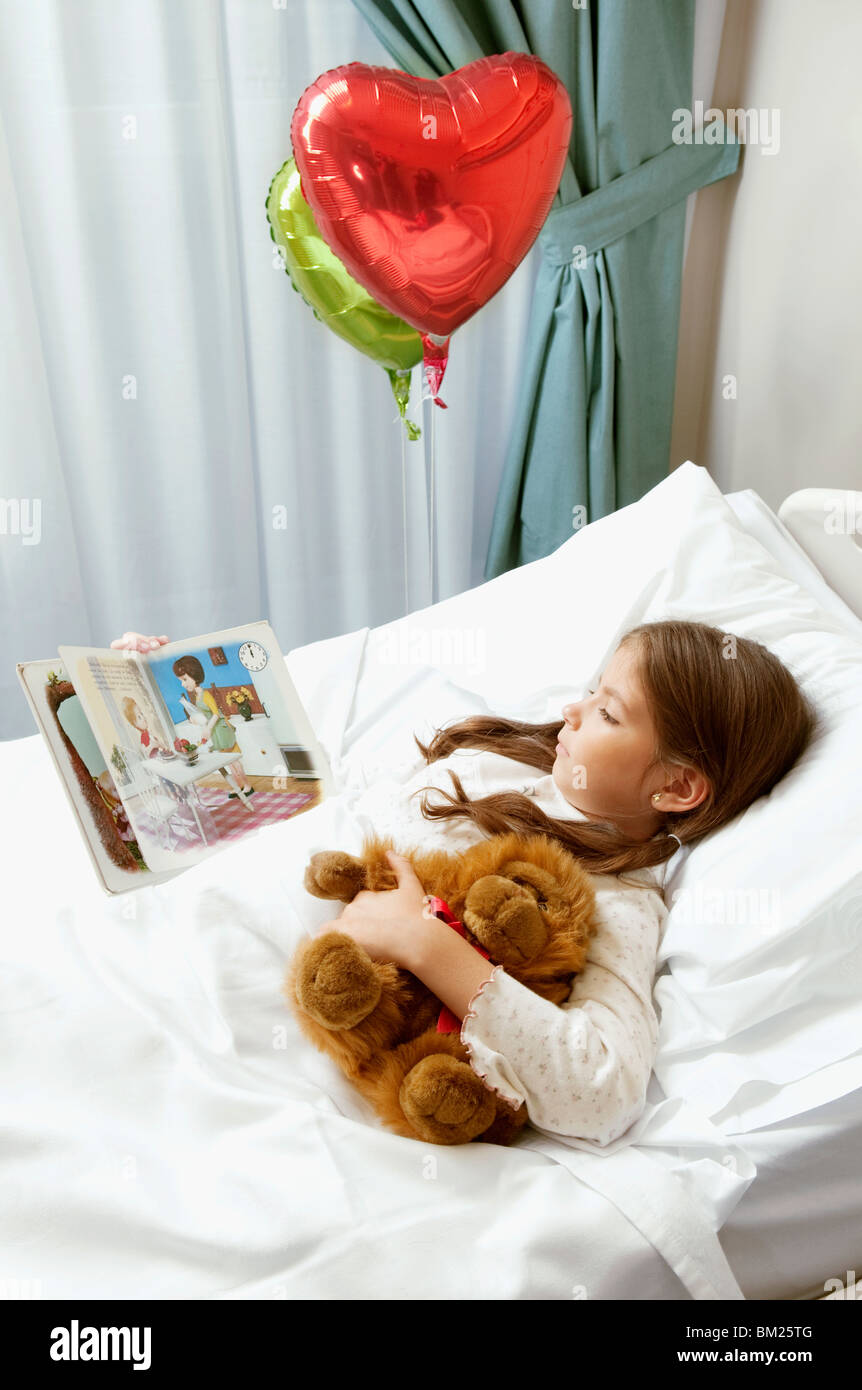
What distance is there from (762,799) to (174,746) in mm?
661

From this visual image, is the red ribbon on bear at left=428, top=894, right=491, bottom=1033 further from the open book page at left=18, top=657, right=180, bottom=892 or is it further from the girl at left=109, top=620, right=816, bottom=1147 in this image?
the open book page at left=18, top=657, right=180, bottom=892

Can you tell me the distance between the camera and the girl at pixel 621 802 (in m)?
0.93

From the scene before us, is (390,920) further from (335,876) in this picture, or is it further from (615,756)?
(615,756)

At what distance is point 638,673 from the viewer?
1.16 metres

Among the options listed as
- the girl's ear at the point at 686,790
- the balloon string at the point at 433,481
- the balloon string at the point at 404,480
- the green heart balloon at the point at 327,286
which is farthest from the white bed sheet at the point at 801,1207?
the balloon string at the point at 404,480

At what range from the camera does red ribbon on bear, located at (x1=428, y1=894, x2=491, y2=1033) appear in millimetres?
926

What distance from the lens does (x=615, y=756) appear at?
3.77 ft

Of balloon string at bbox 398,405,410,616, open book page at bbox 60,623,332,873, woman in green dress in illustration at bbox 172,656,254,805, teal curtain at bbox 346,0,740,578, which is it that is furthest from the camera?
balloon string at bbox 398,405,410,616

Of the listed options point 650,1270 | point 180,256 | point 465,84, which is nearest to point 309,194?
point 465,84

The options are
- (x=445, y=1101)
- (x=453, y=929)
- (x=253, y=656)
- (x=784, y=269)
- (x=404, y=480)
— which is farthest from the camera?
(x=404, y=480)

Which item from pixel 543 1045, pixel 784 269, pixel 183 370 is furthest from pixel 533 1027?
pixel 784 269

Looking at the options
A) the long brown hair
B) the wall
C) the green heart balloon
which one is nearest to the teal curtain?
the wall

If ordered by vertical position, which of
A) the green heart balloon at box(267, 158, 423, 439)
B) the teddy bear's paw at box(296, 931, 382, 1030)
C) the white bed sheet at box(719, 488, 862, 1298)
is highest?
the green heart balloon at box(267, 158, 423, 439)

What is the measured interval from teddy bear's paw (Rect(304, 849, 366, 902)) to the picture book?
0.54 feet
